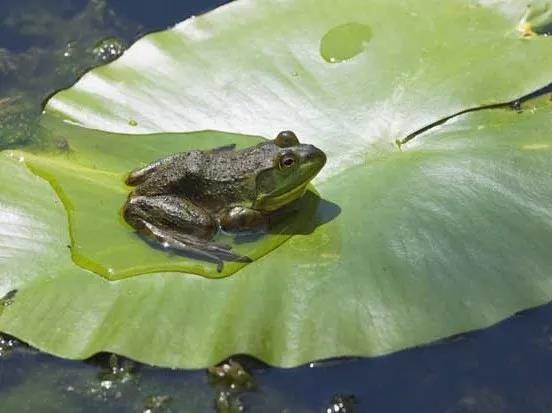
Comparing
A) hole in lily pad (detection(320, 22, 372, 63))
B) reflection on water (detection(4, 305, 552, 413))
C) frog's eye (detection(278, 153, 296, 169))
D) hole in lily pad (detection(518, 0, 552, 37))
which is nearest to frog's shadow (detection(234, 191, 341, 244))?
frog's eye (detection(278, 153, 296, 169))

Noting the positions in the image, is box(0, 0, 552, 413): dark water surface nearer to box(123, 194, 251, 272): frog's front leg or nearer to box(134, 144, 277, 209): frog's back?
box(123, 194, 251, 272): frog's front leg

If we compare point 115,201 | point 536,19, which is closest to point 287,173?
point 115,201

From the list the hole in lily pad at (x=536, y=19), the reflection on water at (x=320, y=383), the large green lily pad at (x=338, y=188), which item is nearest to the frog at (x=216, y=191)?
the large green lily pad at (x=338, y=188)

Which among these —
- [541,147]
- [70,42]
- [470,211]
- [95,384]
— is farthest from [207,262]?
[70,42]

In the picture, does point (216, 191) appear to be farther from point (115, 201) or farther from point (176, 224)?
point (115, 201)

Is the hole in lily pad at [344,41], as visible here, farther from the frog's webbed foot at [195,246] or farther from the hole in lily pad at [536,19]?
the frog's webbed foot at [195,246]

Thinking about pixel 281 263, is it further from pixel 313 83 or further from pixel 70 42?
pixel 70 42
